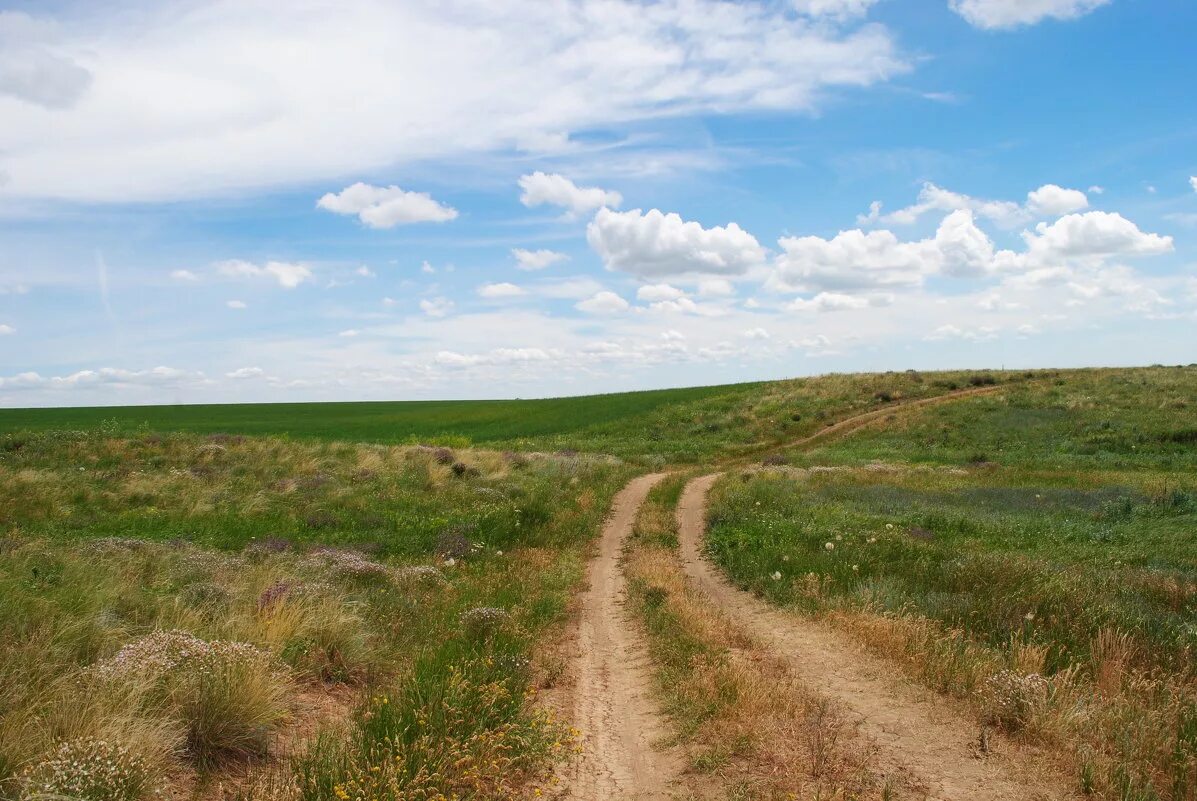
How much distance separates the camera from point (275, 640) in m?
7.36

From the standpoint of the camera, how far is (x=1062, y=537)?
51.7 feet

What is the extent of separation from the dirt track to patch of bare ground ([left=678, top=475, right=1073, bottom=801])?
1596 millimetres

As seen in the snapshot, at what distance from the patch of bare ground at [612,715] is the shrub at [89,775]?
109 inches

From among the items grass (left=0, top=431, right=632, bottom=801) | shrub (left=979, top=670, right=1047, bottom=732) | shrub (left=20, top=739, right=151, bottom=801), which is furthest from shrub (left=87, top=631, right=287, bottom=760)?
shrub (left=979, top=670, right=1047, bottom=732)

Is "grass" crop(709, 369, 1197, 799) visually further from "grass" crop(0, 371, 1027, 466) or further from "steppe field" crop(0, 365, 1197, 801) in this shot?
"grass" crop(0, 371, 1027, 466)

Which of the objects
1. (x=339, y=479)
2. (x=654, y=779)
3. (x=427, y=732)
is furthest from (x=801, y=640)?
(x=339, y=479)

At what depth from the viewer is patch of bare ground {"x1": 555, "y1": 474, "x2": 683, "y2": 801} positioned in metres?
5.48

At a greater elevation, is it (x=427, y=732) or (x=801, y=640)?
(x=427, y=732)

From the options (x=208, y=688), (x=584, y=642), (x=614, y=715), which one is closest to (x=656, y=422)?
(x=584, y=642)

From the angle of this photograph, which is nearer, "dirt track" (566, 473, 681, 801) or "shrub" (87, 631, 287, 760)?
"shrub" (87, 631, 287, 760)

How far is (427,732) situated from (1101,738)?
5.12 m

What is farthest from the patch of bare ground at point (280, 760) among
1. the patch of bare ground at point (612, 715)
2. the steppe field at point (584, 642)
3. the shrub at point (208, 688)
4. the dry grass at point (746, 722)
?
the dry grass at point (746, 722)

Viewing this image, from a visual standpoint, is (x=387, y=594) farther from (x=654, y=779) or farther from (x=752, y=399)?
(x=752, y=399)

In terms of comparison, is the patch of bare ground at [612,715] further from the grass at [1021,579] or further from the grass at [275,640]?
the grass at [1021,579]
